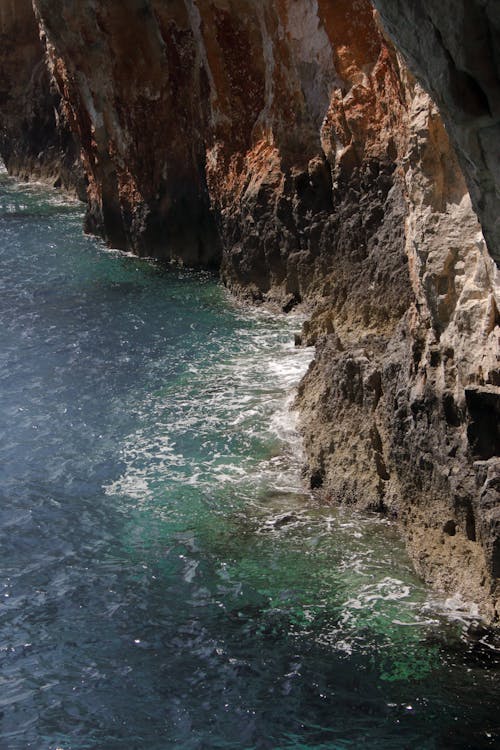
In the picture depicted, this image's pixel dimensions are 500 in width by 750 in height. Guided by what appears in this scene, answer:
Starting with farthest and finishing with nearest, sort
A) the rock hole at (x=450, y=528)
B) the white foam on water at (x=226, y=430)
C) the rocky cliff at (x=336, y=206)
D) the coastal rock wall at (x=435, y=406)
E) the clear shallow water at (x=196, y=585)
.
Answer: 1. the white foam on water at (x=226, y=430)
2. the rock hole at (x=450, y=528)
3. the rocky cliff at (x=336, y=206)
4. the coastal rock wall at (x=435, y=406)
5. the clear shallow water at (x=196, y=585)

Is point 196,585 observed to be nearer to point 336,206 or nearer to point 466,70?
point 466,70

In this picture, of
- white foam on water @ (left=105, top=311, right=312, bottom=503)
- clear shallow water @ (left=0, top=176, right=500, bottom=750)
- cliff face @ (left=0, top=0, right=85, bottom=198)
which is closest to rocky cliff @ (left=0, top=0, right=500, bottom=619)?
white foam on water @ (left=105, top=311, right=312, bottom=503)

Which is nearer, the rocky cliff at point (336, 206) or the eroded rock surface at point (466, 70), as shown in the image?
the eroded rock surface at point (466, 70)

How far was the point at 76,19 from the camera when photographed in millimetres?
23922

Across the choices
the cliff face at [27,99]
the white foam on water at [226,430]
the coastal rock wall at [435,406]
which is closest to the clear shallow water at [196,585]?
the white foam on water at [226,430]

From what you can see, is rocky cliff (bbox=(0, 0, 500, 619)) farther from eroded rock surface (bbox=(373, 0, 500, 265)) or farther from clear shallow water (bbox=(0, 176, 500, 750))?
clear shallow water (bbox=(0, 176, 500, 750))

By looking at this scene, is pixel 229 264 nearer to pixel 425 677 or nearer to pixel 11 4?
pixel 425 677

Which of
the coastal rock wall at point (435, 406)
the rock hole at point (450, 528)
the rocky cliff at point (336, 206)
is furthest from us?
the rock hole at point (450, 528)

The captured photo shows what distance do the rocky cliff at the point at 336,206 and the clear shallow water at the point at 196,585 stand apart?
68 centimetres

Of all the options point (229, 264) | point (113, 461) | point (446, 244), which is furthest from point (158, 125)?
point (446, 244)

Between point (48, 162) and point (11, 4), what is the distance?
538cm

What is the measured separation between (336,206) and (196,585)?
9.03m

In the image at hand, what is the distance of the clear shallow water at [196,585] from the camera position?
27.7 ft

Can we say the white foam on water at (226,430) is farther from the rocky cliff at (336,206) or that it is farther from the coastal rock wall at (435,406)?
the coastal rock wall at (435,406)
